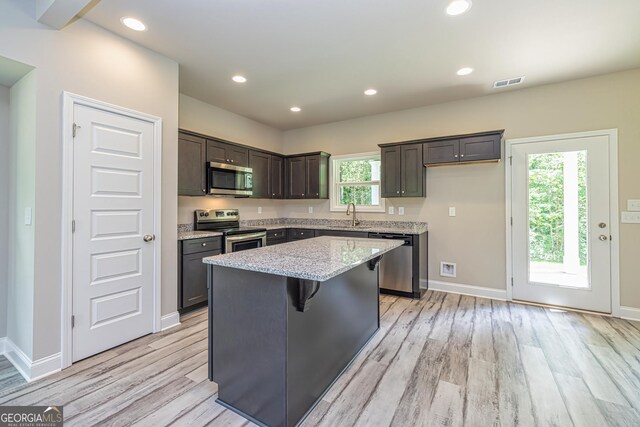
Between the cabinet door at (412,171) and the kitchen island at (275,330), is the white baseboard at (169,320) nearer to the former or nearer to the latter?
the kitchen island at (275,330)

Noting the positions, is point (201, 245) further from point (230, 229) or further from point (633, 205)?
point (633, 205)

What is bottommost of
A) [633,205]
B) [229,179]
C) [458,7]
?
[633,205]

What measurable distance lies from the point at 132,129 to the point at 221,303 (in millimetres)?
1905

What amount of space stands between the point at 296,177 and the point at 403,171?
1922 mm

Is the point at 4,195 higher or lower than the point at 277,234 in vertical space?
higher

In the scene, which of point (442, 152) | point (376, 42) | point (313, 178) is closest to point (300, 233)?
point (313, 178)

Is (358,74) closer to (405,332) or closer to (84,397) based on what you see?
(405,332)

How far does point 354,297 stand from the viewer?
8.00ft

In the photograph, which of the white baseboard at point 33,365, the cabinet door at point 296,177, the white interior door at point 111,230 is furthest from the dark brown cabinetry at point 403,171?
the white baseboard at point 33,365

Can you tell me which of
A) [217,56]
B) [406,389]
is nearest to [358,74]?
[217,56]

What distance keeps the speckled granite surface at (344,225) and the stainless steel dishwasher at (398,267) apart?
4.4 inches

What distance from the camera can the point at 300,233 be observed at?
4.92m

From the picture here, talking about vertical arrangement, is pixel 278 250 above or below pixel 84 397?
above

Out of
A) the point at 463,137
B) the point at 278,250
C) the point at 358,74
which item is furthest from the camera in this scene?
the point at 463,137
